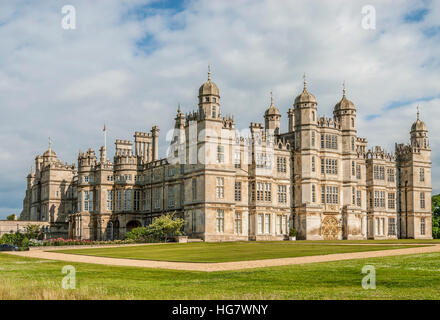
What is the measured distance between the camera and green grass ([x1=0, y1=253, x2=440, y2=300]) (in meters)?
15.9

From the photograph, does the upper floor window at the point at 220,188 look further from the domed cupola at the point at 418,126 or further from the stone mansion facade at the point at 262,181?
the domed cupola at the point at 418,126

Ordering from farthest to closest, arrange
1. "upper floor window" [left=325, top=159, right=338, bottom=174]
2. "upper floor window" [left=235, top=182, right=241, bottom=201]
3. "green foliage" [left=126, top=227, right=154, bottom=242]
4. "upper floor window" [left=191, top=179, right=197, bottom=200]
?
1. "upper floor window" [left=325, top=159, right=338, bottom=174]
2. "upper floor window" [left=235, top=182, right=241, bottom=201]
3. "green foliage" [left=126, top=227, right=154, bottom=242]
4. "upper floor window" [left=191, top=179, right=197, bottom=200]

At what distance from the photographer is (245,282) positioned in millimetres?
19656

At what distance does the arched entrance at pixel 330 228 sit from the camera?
6425cm

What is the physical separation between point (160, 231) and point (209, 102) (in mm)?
13531

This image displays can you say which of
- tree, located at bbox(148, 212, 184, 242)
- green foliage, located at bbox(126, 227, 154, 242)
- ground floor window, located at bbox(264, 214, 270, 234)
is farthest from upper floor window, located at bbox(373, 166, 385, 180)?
green foliage, located at bbox(126, 227, 154, 242)

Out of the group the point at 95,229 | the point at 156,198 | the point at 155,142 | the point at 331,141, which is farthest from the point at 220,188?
the point at 95,229

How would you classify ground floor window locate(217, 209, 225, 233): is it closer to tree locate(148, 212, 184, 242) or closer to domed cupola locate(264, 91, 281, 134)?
tree locate(148, 212, 184, 242)

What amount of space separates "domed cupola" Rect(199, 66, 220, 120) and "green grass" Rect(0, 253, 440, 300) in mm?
31204
